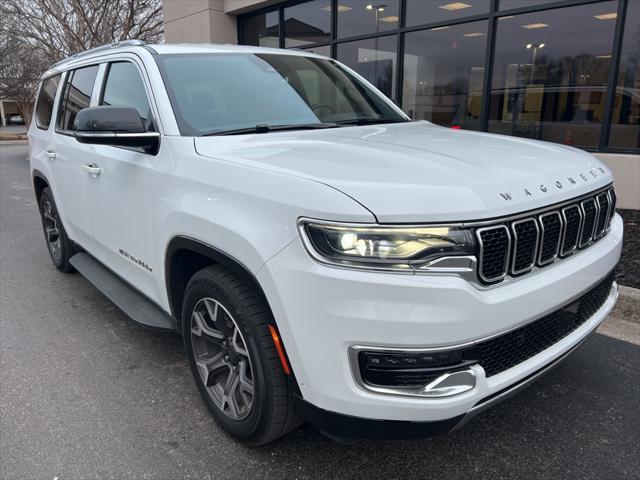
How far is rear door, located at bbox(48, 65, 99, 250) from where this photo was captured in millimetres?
3785

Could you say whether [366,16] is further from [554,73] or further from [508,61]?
[554,73]

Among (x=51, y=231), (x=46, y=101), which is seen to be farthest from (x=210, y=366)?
(x=46, y=101)

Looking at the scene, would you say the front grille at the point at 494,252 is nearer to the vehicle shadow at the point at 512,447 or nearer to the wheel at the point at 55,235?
the vehicle shadow at the point at 512,447

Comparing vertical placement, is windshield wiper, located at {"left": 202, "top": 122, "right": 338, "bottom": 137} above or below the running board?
above

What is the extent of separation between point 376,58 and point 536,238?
29.4 ft

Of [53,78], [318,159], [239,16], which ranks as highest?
[239,16]

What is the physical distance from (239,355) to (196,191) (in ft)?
2.56

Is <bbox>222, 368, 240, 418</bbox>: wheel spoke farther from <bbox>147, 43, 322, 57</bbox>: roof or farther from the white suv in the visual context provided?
<bbox>147, 43, 322, 57</bbox>: roof

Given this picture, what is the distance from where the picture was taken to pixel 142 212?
2.86 m

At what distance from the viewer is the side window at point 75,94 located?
3818mm

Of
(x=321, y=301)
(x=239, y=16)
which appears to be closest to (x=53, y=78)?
(x=321, y=301)

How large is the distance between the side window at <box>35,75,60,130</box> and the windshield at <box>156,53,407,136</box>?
2219 mm

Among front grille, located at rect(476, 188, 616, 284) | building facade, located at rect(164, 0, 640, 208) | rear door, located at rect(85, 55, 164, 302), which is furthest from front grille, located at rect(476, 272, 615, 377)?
building facade, located at rect(164, 0, 640, 208)

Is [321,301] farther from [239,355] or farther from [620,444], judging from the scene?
[620,444]
